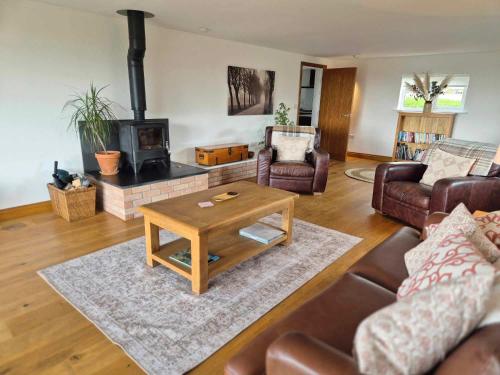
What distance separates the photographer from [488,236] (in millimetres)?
1510

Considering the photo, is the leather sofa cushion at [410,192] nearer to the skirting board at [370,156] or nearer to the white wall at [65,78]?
the white wall at [65,78]

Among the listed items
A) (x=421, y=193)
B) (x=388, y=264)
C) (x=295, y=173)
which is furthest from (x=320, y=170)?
(x=388, y=264)

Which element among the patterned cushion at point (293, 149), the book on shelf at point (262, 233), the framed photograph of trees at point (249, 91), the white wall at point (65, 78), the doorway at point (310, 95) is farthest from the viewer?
the doorway at point (310, 95)

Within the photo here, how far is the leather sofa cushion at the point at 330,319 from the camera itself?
1.09 metres

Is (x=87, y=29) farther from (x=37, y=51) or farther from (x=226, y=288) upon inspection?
(x=226, y=288)

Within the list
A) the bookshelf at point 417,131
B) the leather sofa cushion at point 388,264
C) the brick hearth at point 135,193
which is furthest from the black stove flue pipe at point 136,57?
the bookshelf at point 417,131

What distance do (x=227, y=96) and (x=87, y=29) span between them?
2.22 meters

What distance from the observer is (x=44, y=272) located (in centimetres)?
234

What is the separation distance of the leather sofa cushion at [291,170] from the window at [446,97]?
361 cm

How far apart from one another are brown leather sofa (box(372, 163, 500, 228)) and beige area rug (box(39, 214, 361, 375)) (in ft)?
3.02

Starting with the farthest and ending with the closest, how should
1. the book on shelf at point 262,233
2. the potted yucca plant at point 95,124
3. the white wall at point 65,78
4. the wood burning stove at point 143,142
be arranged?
the wood burning stove at point 143,142 → the potted yucca plant at point 95,124 → the white wall at point 65,78 → the book on shelf at point 262,233

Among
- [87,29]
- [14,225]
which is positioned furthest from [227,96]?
[14,225]

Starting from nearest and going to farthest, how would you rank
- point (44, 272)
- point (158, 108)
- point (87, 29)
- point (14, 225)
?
point (44, 272) → point (14, 225) → point (87, 29) → point (158, 108)

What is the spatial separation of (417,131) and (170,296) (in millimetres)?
5857
